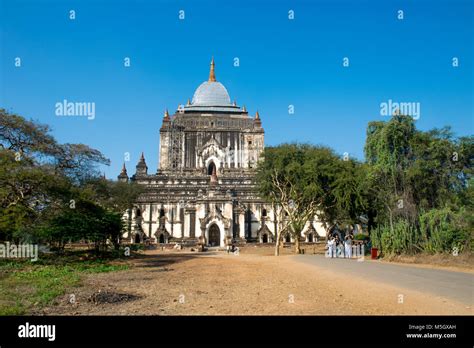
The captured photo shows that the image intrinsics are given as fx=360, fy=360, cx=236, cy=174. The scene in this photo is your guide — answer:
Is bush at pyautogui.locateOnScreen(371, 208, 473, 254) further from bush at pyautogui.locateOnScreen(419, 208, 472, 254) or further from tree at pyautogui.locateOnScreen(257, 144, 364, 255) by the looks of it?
tree at pyautogui.locateOnScreen(257, 144, 364, 255)

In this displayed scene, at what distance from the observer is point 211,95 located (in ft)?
260

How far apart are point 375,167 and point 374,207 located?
5.53 m

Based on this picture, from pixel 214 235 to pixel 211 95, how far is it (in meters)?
37.1

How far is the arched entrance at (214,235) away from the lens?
174ft

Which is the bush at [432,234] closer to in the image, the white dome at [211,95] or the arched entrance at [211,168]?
the arched entrance at [211,168]

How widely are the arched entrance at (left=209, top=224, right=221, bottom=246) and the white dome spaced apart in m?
33.1

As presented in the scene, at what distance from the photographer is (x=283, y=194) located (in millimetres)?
38500

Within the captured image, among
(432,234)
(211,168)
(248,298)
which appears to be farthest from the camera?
(211,168)

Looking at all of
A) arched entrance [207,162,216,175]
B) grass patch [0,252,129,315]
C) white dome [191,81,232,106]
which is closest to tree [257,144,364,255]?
grass patch [0,252,129,315]

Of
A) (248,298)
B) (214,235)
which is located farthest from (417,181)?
(214,235)

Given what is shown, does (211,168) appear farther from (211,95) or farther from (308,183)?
(308,183)

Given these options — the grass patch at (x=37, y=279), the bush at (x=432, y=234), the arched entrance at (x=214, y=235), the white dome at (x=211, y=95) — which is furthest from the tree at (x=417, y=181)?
the white dome at (x=211, y=95)
